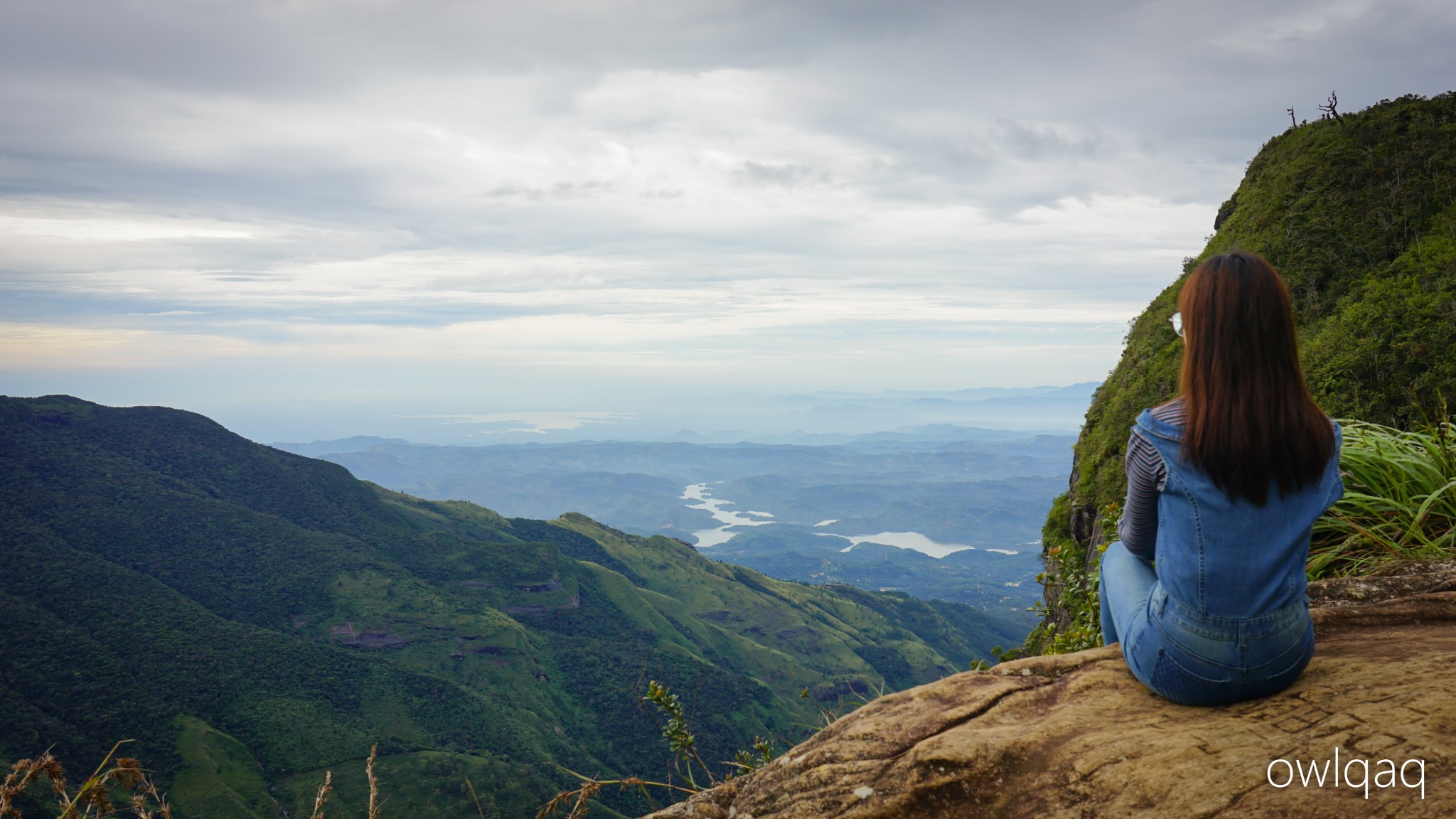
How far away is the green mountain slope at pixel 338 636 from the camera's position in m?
93.6

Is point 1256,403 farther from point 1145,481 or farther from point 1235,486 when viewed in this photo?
point 1145,481

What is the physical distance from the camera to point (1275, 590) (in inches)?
146

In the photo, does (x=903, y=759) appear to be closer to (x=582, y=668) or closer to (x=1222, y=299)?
(x=1222, y=299)

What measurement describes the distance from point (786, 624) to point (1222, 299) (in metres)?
183

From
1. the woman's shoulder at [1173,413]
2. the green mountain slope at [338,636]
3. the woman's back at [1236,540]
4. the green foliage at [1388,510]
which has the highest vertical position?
the woman's shoulder at [1173,413]

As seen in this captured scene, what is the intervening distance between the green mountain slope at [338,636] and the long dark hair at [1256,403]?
63385 mm

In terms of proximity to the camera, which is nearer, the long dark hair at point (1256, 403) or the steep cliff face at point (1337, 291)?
the long dark hair at point (1256, 403)

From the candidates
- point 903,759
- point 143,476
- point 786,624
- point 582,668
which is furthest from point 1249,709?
point 143,476

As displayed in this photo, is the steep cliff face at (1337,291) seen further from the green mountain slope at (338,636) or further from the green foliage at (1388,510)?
the green mountain slope at (338,636)

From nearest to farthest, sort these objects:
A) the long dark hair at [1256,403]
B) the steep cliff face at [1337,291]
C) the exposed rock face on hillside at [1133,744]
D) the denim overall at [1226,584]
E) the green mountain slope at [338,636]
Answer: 1. the exposed rock face on hillside at [1133,744]
2. the long dark hair at [1256,403]
3. the denim overall at [1226,584]
4. the steep cliff face at [1337,291]
5. the green mountain slope at [338,636]

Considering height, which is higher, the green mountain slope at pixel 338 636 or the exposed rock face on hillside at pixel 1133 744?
the exposed rock face on hillside at pixel 1133 744

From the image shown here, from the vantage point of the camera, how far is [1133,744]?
3838 millimetres

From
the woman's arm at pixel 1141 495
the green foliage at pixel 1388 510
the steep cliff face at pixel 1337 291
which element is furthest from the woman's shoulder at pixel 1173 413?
the steep cliff face at pixel 1337 291

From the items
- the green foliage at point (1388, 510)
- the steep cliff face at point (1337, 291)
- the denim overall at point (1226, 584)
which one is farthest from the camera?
the steep cliff face at point (1337, 291)
